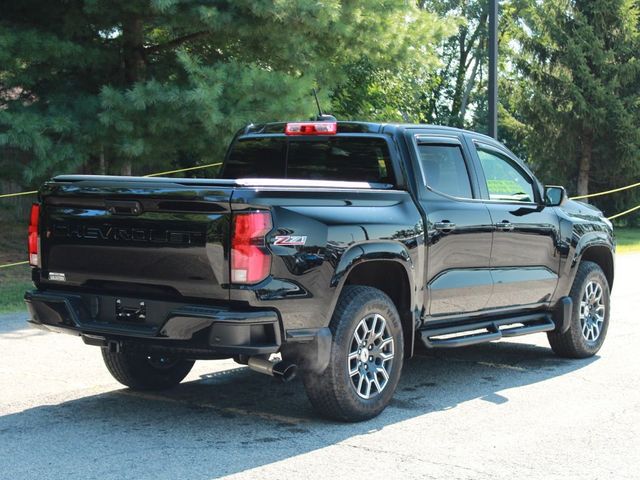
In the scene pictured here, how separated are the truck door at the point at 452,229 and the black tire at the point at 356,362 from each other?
0.57m

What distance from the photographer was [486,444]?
5.62 metres

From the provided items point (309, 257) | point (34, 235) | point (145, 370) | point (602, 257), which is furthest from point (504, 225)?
point (34, 235)

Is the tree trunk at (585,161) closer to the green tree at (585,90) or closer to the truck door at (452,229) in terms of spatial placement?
the green tree at (585,90)

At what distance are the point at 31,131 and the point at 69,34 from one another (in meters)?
2.05

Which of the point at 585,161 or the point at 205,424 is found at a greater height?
the point at 585,161

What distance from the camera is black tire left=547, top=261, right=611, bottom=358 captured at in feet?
27.0

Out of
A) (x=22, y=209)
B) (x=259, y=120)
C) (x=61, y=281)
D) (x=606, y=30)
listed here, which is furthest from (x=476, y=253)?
(x=606, y=30)

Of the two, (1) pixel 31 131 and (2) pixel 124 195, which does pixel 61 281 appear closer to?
(2) pixel 124 195

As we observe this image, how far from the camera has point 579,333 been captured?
8250 millimetres

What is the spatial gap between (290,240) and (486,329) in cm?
264

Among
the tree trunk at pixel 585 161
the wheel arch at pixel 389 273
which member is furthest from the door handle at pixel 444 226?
the tree trunk at pixel 585 161

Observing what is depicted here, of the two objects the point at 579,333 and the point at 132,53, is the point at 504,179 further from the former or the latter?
the point at 132,53

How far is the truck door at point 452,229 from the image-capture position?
268 inches

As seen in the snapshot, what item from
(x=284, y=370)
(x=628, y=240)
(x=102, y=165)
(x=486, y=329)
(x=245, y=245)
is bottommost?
(x=628, y=240)
